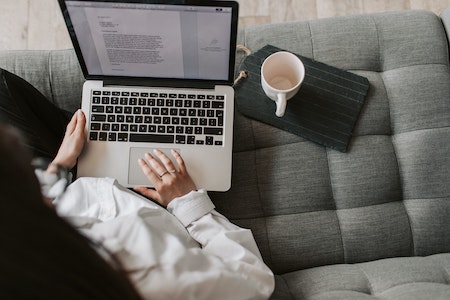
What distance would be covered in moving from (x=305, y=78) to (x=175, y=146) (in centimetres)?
32

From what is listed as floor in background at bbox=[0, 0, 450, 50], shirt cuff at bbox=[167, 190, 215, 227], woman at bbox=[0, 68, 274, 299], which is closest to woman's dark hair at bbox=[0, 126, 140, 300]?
woman at bbox=[0, 68, 274, 299]

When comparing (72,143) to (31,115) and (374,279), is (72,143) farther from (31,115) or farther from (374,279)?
(374,279)

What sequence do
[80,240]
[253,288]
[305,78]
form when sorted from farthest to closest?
[305,78], [253,288], [80,240]

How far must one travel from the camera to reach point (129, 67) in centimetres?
85

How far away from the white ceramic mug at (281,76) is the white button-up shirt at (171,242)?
246 mm

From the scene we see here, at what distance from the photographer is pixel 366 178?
87 centimetres

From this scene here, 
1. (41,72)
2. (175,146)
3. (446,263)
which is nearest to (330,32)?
(175,146)

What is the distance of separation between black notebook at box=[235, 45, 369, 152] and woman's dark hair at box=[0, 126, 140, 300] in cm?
52

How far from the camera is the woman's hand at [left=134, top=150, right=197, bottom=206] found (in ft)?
2.72

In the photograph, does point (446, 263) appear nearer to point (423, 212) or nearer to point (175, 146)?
point (423, 212)

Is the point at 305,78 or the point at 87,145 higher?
the point at 305,78

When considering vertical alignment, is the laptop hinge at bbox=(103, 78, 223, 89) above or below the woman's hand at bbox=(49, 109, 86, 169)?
above

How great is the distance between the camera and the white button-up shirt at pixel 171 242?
0.60 meters

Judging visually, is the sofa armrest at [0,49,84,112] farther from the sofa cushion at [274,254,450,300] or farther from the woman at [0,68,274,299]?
the sofa cushion at [274,254,450,300]
